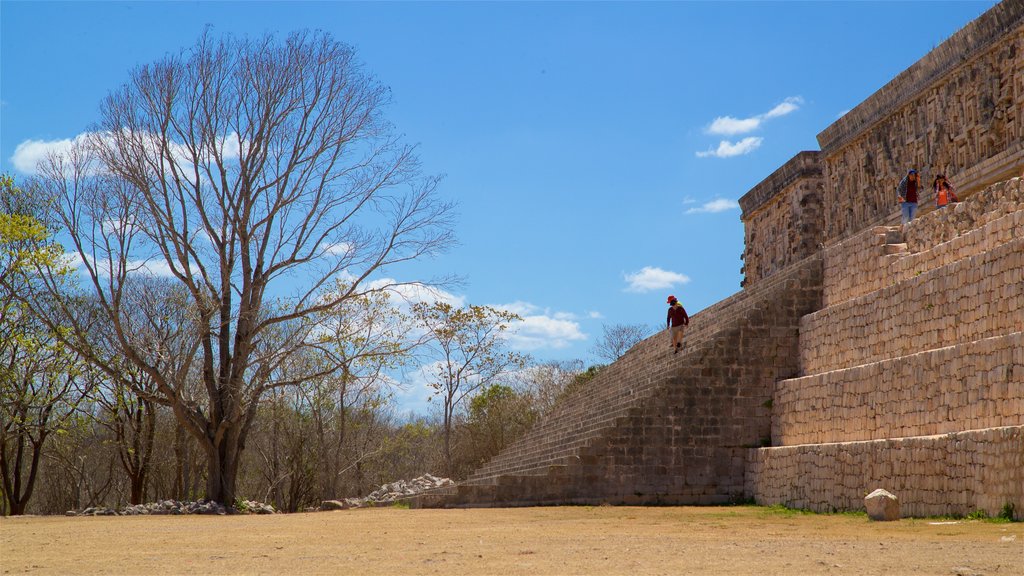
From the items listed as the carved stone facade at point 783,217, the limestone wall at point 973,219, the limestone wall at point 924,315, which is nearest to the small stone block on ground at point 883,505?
the limestone wall at point 924,315

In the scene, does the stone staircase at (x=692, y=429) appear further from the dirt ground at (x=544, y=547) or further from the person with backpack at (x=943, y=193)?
the dirt ground at (x=544, y=547)

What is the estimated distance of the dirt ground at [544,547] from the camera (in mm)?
6117

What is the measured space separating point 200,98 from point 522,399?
61.3 feet

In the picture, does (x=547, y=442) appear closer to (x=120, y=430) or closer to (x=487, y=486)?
(x=487, y=486)

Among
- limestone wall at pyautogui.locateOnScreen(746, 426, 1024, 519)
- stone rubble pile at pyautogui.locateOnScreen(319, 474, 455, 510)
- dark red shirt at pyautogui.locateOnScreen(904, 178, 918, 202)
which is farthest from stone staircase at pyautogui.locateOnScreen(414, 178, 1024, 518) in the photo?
Answer: stone rubble pile at pyautogui.locateOnScreen(319, 474, 455, 510)

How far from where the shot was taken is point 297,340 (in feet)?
62.4

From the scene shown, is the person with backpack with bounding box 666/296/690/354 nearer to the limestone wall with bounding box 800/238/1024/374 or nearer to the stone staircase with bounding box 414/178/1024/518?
the stone staircase with bounding box 414/178/1024/518

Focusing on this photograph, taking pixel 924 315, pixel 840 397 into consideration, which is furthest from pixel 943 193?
pixel 840 397

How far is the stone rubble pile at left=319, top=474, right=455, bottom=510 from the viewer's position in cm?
2130

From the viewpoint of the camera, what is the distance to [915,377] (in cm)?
1116

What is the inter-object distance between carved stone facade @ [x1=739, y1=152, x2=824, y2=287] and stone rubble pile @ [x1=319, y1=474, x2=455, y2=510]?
9.10 metres

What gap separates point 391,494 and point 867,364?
12767 millimetres

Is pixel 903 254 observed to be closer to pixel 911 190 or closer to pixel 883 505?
pixel 911 190

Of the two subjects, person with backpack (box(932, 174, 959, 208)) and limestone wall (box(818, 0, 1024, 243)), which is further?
limestone wall (box(818, 0, 1024, 243))
